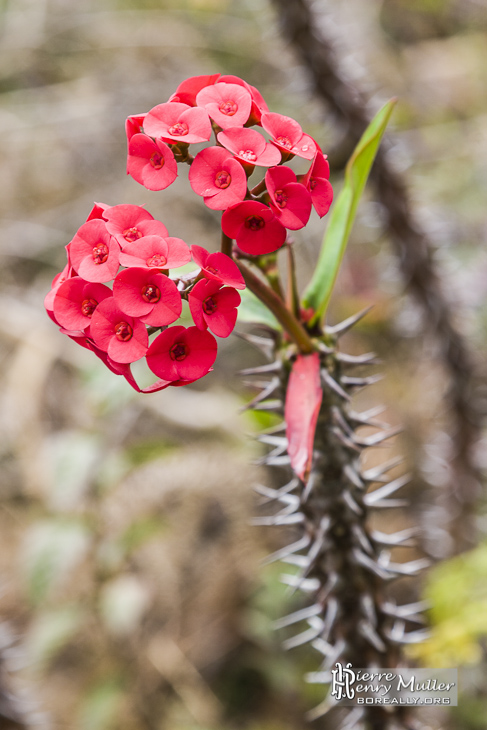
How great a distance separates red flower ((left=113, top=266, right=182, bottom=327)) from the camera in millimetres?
646

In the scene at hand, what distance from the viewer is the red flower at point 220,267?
66 centimetres

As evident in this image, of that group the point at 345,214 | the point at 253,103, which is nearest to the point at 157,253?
the point at 253,103

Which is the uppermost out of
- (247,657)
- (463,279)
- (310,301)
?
(310,301)

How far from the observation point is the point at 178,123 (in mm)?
717

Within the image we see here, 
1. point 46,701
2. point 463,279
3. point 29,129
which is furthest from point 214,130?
point 29,129

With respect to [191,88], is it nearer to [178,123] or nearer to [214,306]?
[178,123]

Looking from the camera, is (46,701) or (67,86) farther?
(67,86)

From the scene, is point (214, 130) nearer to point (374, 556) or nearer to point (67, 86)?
point (374, 556)

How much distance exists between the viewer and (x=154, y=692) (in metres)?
1.85

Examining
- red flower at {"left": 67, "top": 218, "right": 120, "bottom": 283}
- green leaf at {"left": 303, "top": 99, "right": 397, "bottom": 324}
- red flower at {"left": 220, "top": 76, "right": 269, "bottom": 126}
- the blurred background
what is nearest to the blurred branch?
the blurred background

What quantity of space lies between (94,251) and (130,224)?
0.19 ft

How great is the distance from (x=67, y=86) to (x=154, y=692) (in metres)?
3.58

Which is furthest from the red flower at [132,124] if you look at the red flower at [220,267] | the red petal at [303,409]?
the red petal at [303,409]

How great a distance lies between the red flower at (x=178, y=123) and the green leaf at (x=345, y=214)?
0.26 m
